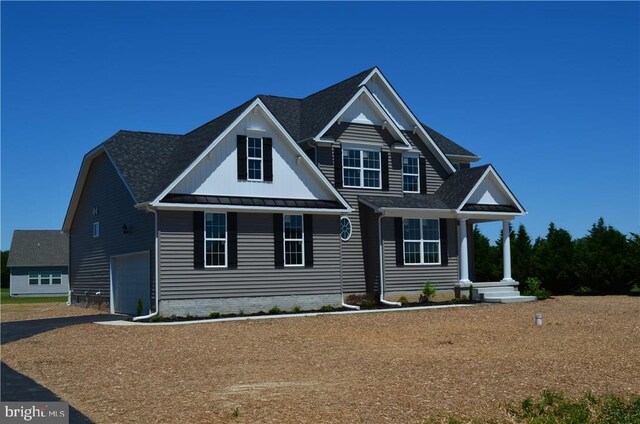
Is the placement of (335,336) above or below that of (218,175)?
below

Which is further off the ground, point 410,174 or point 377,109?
Result: point 377,109

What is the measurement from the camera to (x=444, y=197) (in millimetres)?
29688

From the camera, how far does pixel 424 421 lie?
8898 mm

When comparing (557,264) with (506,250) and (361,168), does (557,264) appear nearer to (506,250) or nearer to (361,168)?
(506,250)

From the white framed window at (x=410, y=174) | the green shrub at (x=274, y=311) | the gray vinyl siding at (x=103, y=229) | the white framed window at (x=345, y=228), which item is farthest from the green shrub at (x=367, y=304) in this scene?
the gray vinyl siding at (x=103, y=229)

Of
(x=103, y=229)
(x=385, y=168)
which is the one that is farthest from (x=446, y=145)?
(x=103, y=229)

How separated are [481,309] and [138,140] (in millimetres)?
14332

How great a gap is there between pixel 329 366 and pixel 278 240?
1197 centimetres

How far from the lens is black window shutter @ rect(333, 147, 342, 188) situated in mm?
27984

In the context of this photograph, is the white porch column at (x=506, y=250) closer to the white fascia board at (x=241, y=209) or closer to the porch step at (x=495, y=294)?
the porch step at (x=495, y=294)

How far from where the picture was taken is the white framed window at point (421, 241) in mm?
28469

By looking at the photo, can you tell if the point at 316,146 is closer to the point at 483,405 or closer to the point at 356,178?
the point at 356,178

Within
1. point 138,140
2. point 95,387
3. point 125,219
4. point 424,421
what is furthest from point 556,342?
point 138,140

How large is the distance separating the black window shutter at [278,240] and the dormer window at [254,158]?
151 centimetres
